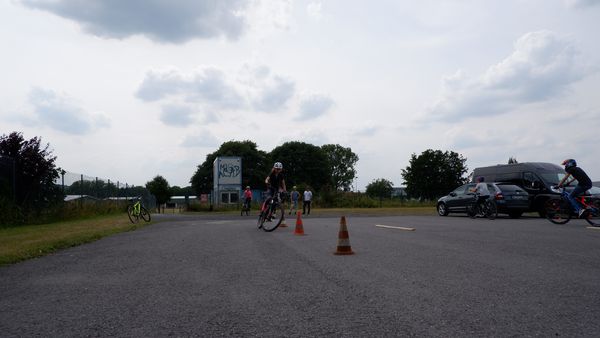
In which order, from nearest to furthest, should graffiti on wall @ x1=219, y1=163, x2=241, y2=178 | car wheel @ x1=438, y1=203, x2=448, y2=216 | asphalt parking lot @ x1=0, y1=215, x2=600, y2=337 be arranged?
asphalt parking lot @ x1=0, y1=215, x2=600, y2=337, car wheel @ x1=438, y1=203, x2=448, y2=216, graffiti on wall @ x1=219, y1=163, x2=241, y2=178

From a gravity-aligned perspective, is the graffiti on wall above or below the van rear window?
above

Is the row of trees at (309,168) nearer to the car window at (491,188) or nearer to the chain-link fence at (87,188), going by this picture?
the chain-link fence at (87,188)

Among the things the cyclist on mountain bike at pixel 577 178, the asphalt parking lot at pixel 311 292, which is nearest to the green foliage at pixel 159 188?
the cyclist on mountain bike at pixel 577 178

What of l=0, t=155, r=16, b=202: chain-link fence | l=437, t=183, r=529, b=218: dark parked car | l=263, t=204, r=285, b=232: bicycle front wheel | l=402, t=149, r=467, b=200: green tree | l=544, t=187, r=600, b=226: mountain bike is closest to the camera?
l=263, t=204, r=285, b=232: bicycle front wheel

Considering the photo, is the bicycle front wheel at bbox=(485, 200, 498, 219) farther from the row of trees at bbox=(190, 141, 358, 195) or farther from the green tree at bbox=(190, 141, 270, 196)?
the green tree at bbox=(190, 141, 270, 196)

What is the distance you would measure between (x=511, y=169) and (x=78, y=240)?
1825 cm

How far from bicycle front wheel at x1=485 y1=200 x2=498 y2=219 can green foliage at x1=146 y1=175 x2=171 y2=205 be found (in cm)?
9772

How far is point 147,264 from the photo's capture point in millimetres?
7754

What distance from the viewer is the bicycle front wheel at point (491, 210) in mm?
20642

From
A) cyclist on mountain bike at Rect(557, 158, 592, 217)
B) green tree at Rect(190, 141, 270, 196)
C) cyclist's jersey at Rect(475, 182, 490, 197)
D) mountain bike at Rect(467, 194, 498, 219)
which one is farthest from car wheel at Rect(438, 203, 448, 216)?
green tree at Rect(190, 141, 270, 196)

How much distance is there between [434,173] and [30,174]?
230 feet

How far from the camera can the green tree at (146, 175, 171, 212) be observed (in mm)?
113312

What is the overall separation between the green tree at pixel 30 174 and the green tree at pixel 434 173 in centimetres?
6770

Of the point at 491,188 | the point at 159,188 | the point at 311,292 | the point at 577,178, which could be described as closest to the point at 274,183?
the point at 577,178
